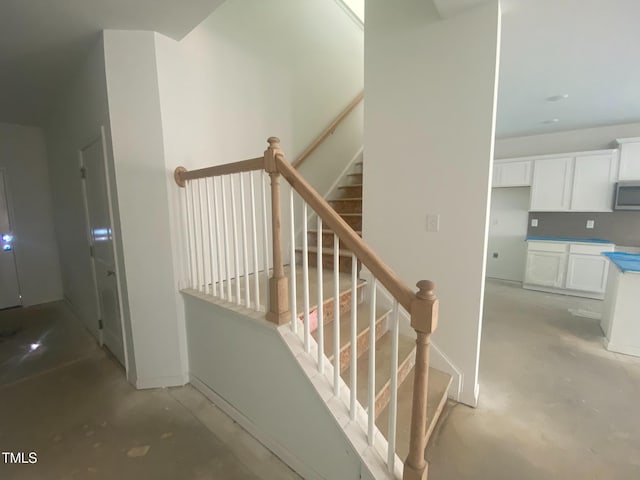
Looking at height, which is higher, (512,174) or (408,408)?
(512,174)

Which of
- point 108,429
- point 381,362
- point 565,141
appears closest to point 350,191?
point 381,362

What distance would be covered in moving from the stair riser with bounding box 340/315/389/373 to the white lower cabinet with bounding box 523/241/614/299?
12.8ft

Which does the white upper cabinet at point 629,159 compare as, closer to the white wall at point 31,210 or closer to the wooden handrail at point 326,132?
the wooden handrail at point 326,132

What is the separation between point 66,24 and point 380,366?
2.96m

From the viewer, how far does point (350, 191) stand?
359cm

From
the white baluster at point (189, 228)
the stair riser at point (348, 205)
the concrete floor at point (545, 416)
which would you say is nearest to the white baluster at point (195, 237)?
the white baluster at point (189, 228)

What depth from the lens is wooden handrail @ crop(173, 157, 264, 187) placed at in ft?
5.01

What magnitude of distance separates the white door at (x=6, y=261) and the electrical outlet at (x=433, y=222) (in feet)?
17.8

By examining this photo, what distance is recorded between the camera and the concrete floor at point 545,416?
152 centimetres

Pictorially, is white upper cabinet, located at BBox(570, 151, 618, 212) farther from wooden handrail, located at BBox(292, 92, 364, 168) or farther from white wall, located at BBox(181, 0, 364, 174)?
white wall, located at BBox(181, 0, 364, 174)

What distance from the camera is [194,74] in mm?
2193

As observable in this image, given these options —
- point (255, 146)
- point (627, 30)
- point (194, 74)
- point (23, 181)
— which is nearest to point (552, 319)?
point (627, 30)

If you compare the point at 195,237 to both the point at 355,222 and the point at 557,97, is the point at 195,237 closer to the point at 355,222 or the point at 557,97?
the point at 355,222

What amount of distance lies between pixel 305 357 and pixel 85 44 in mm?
2592
